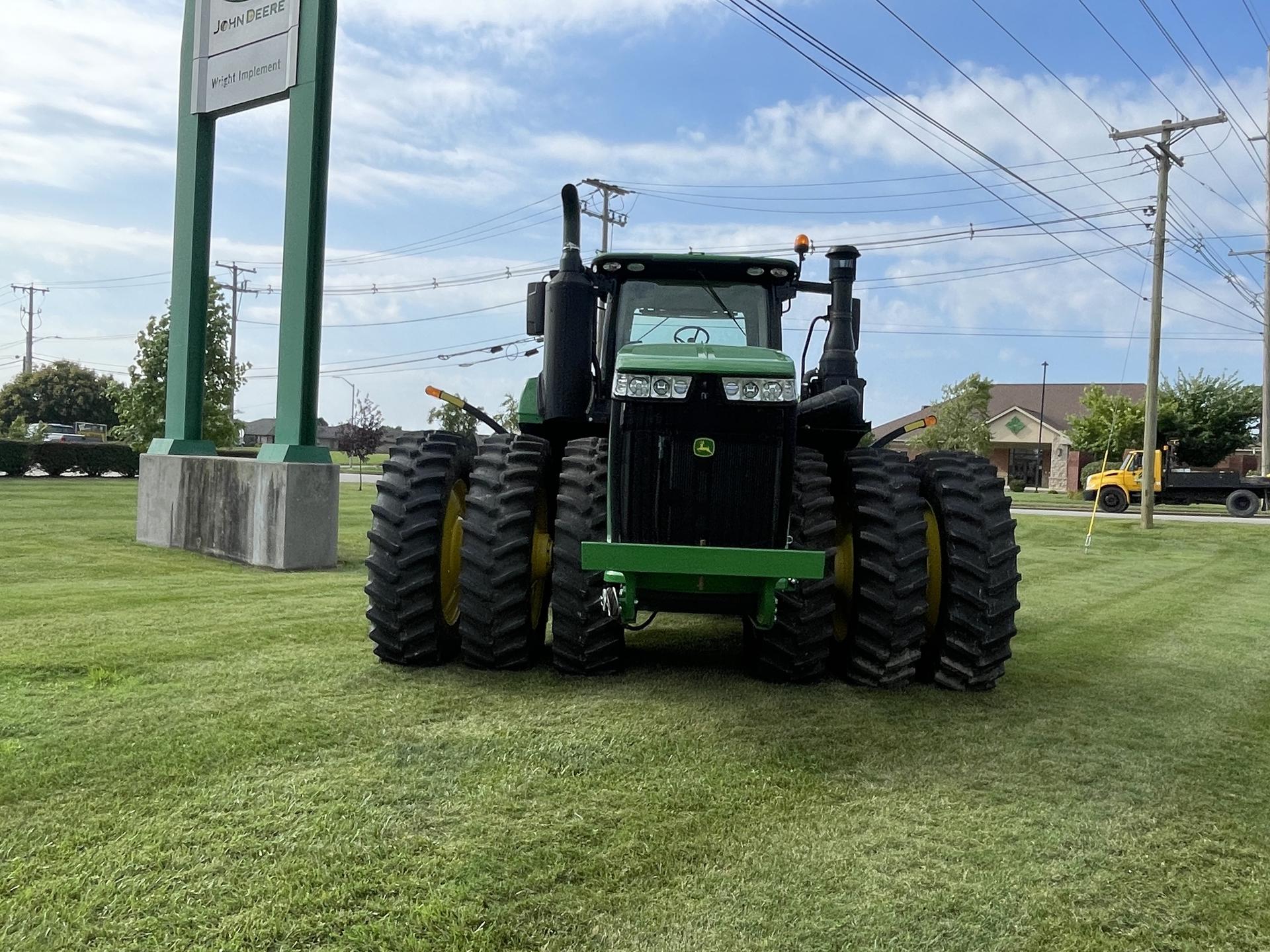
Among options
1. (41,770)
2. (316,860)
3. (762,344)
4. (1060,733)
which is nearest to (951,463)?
(762,344)

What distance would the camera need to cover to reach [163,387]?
28609mm

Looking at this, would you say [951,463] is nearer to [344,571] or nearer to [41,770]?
[41,770]

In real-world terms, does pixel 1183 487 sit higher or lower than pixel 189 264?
lower

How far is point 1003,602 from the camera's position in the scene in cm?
564

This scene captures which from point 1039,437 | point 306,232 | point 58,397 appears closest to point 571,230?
point 306,232

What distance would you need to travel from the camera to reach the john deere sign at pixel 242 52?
39.5ft

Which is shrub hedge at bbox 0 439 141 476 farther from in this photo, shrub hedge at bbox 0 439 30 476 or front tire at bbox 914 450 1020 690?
front tire at bbox 914 450 1020 690

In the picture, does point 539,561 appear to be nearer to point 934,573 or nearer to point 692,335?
point 692,335

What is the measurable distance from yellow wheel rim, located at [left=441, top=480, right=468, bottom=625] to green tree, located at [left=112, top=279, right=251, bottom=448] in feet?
74.3

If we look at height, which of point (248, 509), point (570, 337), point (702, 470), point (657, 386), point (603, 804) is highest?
point (570, 337)

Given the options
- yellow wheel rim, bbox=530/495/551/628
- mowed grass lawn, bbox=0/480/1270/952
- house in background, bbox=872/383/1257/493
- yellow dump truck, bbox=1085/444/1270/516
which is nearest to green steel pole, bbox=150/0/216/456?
mowed grass lawn, bbox=0/480/1270/952

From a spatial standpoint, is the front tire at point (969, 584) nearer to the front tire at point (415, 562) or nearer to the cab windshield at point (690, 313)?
the cab windshield at point (690, 313)

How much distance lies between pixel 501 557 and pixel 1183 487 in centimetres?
3320

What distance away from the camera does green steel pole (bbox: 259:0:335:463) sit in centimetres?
1159
